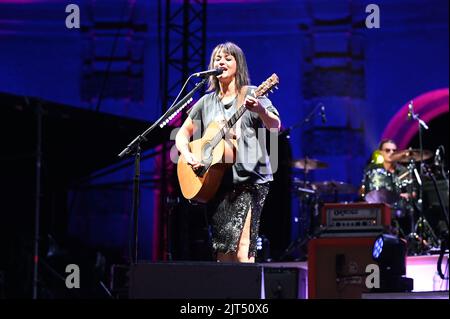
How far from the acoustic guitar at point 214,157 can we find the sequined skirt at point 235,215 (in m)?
0.12

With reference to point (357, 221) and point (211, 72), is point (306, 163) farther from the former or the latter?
point (211, 72)

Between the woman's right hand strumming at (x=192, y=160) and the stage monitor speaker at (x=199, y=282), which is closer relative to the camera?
the stage monitor speaker at (x=199, y=282)

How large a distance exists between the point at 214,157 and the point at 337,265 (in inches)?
121

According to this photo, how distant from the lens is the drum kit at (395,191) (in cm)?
1045

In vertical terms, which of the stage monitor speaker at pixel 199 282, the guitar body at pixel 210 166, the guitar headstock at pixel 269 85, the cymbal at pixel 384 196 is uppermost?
the cymbal at pixel 384 196

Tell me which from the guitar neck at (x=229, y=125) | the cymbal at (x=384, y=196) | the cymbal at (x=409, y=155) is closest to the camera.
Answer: the guitar neck at (x=229, y=125)

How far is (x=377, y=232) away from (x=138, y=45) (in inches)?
277

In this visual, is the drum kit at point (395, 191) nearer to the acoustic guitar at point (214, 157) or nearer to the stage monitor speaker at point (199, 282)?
the acoustic guitar at point (214, 157)

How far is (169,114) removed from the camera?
526cm

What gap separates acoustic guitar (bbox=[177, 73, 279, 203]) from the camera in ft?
16.4

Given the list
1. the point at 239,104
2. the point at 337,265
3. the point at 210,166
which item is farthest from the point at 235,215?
the point at 337,265

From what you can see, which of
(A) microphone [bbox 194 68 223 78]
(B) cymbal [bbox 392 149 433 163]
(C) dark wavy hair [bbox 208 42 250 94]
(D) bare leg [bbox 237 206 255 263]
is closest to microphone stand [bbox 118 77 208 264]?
(A) microphone [bbox 194 68 223 78]

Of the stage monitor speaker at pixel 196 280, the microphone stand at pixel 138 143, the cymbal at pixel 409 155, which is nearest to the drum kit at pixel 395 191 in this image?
the cymbal at pixel 409 155

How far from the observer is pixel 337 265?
768 centimetres
